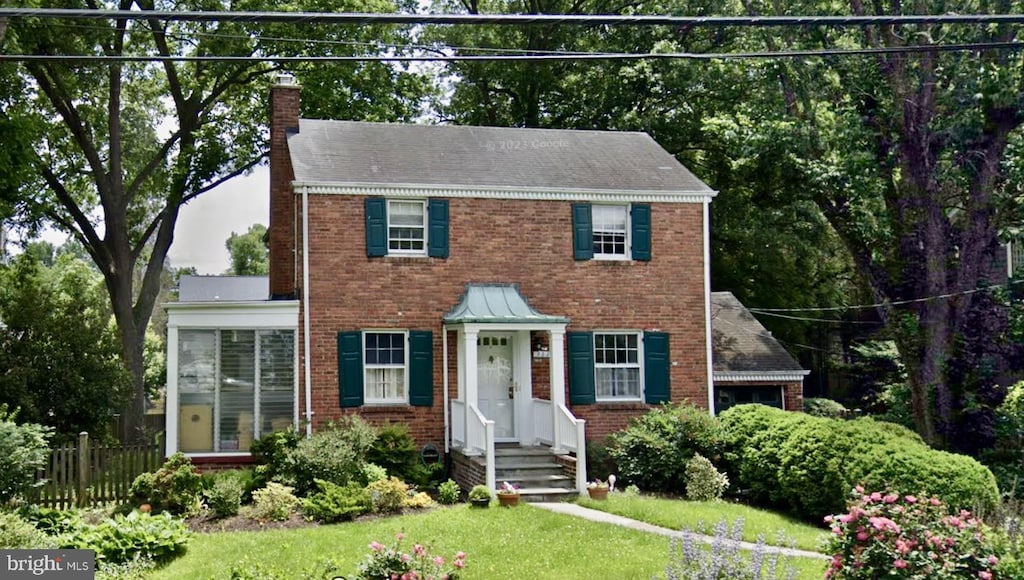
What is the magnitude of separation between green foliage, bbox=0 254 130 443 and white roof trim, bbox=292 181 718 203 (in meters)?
6.47

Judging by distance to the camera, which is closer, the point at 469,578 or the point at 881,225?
the point at 469,578

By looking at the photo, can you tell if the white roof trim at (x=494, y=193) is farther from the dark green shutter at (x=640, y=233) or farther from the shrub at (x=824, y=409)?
the shrub at (x=824, y=409)

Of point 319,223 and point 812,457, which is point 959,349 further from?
point 319,223

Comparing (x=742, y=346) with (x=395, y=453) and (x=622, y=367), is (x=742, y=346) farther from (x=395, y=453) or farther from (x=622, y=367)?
(x=395, y=453)

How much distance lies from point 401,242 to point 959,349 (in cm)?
1303

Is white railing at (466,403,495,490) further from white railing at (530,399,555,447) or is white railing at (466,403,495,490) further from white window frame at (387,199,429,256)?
white window frame at (387,199,429,256)

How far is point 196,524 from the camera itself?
1539cm

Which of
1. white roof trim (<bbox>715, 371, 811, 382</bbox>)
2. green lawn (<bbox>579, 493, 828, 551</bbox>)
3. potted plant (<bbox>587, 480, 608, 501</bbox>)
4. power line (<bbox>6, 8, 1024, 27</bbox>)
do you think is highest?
power line (<bbox>6, 8, 1024, 27</bbox>)

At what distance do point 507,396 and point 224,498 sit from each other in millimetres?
6465

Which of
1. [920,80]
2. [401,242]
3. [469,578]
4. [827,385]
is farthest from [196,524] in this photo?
[827,385]

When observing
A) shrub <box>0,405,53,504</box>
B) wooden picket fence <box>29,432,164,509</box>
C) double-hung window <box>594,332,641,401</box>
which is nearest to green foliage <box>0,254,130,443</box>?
wooden picket fence <box>29,432,164,509</box>

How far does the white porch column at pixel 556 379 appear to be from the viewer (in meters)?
19.0

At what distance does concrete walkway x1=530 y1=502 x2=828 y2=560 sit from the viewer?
44.8 feet

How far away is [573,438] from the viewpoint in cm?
1834
